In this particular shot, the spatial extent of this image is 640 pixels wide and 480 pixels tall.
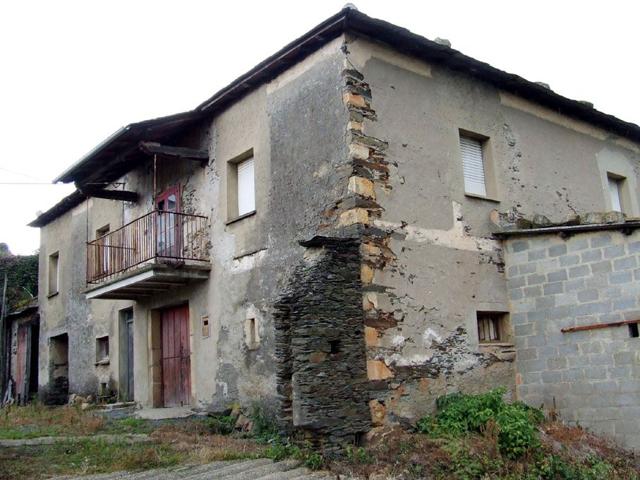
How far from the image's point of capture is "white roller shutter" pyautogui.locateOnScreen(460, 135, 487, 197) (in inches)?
433

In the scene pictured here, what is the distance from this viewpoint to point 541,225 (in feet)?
35.9

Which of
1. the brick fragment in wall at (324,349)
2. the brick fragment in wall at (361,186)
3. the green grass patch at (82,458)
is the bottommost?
the green grass patch at (82,458)

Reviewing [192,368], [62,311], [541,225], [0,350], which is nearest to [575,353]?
[541,225]

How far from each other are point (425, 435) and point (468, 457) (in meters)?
0.84

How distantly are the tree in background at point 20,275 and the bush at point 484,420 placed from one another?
18.4 meters

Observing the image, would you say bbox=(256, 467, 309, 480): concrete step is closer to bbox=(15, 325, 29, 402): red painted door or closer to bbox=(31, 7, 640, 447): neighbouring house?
bbox=(31, 7, 640, 447): neighbouring house

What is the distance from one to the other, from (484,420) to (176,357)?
21.0ft

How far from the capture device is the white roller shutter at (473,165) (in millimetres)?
10992

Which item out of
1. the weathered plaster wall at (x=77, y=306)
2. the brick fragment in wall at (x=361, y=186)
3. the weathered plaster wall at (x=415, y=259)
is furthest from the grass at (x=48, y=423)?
the brick fragment in wall at (x=361, y=186)

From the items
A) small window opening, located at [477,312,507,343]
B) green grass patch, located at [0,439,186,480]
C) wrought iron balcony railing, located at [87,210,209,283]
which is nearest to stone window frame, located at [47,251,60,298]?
wrought iron balcony railing, located at [87,210,209,283]

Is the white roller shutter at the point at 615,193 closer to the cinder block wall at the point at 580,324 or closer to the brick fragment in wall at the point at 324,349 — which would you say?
the cinder block wall at the point at 580,324

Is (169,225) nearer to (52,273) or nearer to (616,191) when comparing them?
(52,273)

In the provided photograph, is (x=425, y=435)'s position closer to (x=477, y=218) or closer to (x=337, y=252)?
(x=337, y=252)

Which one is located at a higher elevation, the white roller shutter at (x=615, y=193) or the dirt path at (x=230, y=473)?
the white roller shutter at (x=615, y=193)
